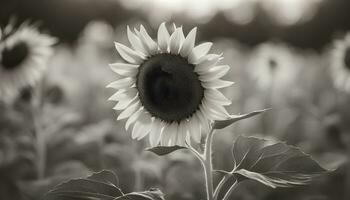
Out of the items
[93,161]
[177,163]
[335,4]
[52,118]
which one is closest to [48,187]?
[177,163]

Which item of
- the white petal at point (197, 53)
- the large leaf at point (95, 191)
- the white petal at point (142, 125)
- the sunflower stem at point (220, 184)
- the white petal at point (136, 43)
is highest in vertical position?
the white petal at point (136, 43)

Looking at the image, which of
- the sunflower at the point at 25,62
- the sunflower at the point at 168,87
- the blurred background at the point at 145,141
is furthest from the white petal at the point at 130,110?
the sunflower at the point at 25,62

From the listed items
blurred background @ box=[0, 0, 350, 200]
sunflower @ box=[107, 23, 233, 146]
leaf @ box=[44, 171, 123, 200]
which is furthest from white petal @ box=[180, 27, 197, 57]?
blurred background @ box=[0, 0, 350, 200]

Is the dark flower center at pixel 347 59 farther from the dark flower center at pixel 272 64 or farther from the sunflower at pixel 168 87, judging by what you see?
the sunflower at pixel 168 87

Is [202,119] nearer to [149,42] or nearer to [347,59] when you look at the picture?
[149,42]

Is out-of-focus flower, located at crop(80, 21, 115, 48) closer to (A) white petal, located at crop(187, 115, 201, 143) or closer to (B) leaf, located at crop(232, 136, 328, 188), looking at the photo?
(A) white petal, located at crop(187, 115, 201, 143)

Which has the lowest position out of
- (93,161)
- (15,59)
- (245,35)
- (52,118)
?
(93,161)

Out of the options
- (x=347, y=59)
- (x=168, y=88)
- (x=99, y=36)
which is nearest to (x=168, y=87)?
(x=168, y=88)

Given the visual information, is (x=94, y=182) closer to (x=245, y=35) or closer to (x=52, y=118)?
(x=52, y=118)
